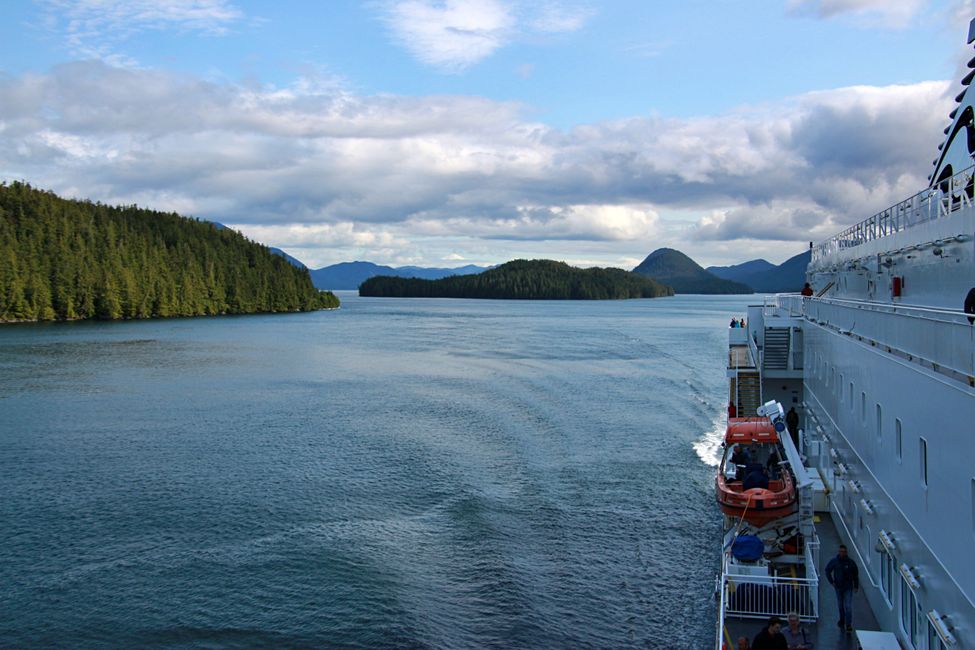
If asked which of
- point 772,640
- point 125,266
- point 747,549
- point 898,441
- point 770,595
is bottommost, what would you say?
point 770,595

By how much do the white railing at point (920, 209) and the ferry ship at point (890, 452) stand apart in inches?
2.3

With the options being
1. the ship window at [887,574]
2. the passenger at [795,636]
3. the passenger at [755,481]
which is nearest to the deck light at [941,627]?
the ship window at [887,574]

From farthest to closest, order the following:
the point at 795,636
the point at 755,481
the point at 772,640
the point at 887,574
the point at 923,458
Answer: the point at 755,481 < the point at 795,636 < the point at 887,574 < the point at 772,640 < the point at 923,458

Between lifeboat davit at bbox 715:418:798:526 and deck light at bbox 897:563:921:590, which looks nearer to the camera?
deck light at bbox 897:563:921:590

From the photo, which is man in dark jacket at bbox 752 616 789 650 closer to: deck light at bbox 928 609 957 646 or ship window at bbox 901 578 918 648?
ship window at bbox 901 578 918 648

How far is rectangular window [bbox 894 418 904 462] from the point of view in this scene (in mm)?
12483

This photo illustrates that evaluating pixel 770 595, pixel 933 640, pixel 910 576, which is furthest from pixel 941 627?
pixel 770 595

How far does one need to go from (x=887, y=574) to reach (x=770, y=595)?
2420 millimetres

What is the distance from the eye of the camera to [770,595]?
50.8ft

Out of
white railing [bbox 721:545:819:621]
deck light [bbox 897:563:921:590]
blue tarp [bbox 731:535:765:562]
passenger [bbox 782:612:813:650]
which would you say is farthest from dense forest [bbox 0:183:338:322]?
deck light [bbox 897:563:921:590]

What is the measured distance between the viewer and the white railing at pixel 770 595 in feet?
49.6

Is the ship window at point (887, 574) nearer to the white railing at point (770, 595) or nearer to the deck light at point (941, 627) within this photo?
the white railing at point (770, 595)

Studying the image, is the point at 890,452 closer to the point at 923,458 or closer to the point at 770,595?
the point at 923,458

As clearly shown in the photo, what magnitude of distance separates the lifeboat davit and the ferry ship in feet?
0.72
